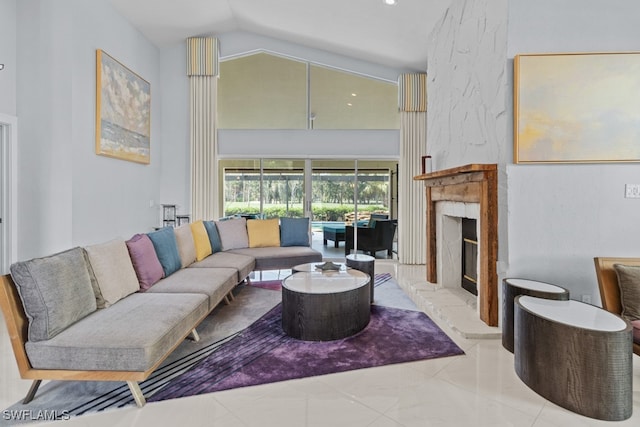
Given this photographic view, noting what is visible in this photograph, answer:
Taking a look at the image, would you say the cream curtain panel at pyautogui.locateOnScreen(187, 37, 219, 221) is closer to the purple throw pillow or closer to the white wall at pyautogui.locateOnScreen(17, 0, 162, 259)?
the white wall at pyautogui.locateOnScreen(17, 0, 162, 259)

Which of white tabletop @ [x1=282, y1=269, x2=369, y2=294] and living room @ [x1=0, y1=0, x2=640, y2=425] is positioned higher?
living room @ [x1=0, y1=0, x2=640, y2=425]

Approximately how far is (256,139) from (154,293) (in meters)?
4.18

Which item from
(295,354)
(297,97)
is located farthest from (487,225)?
(297,97)

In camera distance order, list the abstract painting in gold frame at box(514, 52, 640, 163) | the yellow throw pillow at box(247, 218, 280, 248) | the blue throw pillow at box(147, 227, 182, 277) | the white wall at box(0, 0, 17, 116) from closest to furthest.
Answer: the abstract painting in gold frame at box(514, 52, 640, 163)
the blue throw pillow at box(147, 227, 182, 277)
the white wall at box(0, 0, 17, 116)
the yellow throw pillow at box(247, 218, 280, 248)

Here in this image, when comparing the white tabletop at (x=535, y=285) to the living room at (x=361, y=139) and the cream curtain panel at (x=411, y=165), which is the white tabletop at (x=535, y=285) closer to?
the living room at (x=361, y=139)

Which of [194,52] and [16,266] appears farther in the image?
[194,52]

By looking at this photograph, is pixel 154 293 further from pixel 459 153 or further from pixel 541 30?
pixel 541 30

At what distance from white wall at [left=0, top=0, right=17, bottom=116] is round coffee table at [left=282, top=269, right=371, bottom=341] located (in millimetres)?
3800

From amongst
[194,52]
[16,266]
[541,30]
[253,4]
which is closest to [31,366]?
[16,266]

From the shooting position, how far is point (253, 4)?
5.34m

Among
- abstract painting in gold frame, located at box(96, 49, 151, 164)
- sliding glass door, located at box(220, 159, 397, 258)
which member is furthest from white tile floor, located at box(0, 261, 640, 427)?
sliding glass door, located at box(220, 159, 397, 258)

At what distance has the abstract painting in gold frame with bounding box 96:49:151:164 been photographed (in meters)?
4.53

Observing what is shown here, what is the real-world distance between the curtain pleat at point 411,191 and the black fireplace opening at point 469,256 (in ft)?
6.88

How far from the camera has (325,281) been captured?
3385mm
